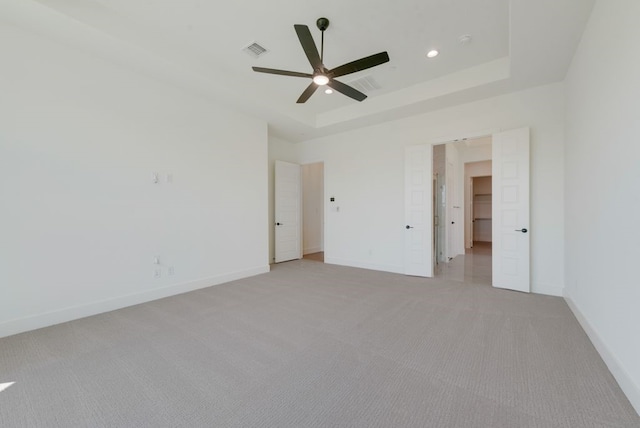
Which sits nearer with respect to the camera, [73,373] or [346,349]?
[73,373]

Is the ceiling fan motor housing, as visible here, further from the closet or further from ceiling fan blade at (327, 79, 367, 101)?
the closet

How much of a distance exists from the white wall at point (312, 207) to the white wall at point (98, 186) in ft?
10.8

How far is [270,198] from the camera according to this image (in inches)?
245

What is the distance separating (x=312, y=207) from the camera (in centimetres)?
798

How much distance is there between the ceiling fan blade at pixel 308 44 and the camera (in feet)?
7.33

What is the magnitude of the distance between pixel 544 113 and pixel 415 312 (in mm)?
3508

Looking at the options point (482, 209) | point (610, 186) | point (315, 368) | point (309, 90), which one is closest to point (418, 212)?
point (610, 186)

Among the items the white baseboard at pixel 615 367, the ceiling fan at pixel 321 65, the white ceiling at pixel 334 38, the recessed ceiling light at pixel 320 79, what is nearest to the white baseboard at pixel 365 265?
the white baseboard at pixel 615 367

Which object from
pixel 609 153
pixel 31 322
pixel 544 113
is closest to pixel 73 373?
pixel 31 322

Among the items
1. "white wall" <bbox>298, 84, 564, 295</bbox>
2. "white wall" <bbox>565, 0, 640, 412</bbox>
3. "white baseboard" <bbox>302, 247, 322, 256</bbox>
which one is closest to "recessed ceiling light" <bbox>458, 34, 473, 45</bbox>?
"white wall" <bbox>565, 0, 640, 412</bbox>

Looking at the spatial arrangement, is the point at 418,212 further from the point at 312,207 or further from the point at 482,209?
the point at 482,209

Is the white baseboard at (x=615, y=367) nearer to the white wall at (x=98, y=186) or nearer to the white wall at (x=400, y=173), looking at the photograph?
the white wall at (x=400, y=173)

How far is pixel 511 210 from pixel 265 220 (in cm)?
428

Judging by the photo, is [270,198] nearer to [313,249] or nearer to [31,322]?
[313,249]
